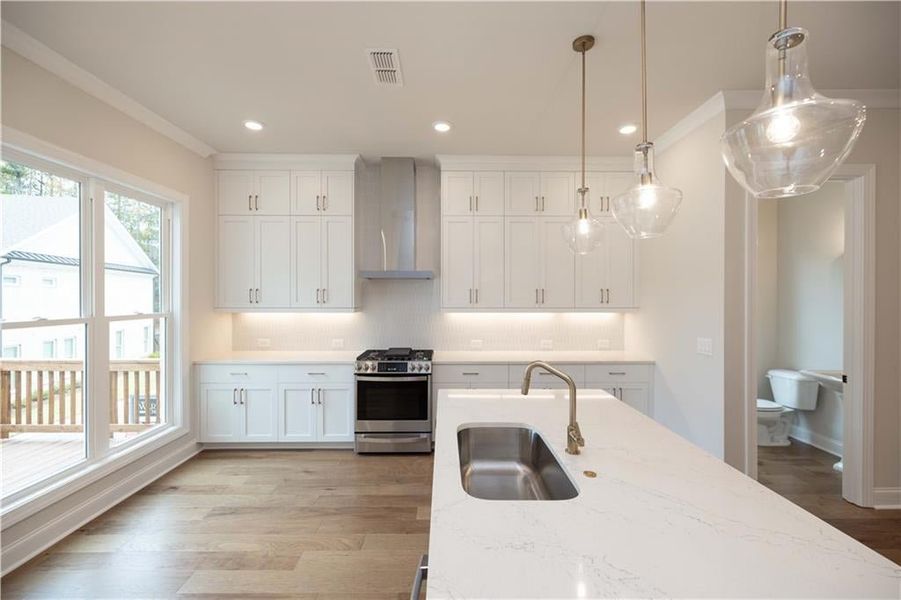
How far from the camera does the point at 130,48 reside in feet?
6.82

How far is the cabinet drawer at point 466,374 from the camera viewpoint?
3.55 metres

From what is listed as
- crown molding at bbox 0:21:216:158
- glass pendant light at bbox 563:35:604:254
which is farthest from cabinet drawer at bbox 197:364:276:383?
glass pendant light at bbox 563:35:604:254

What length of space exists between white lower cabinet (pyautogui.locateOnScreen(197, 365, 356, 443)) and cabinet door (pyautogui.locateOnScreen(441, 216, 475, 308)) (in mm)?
1219

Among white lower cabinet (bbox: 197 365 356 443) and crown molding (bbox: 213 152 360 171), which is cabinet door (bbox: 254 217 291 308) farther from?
white lower cabinet (bbox: 197 365 356 443)

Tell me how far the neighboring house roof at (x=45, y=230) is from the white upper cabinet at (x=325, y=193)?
4.72ft

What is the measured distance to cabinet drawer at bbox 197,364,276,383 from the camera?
347 cm

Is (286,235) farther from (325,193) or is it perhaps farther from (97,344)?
(97,344)

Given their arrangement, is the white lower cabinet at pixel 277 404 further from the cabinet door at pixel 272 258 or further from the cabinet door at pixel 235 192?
the cabinet door at pixel 235 192

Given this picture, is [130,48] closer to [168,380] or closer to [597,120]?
[168,380]

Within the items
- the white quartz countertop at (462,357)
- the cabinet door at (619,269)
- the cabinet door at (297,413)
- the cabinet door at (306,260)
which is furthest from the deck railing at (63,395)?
the cabinet door at (619,269)

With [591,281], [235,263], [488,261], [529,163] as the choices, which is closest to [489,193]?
[529,163]

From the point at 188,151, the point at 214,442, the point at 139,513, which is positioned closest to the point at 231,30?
the point at 188,151

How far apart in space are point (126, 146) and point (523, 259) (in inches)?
131

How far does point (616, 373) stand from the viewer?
3518 millimetres
